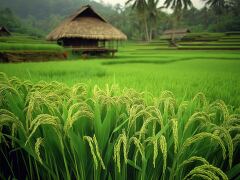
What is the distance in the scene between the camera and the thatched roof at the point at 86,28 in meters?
15.3

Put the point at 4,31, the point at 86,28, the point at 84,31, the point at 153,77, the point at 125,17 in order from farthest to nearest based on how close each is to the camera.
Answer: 1. the point at 125,17
2. the point at 4,31
3. the point at 86,28
4. the point at 84,31
5. the point at 153,77

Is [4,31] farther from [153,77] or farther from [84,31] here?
[153,77]

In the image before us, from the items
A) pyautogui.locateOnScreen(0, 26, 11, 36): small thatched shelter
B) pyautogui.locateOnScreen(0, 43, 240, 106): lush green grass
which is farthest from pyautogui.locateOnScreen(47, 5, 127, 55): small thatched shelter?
pyautogui.locateOnScreen(0, 26, 11, 36): small thatched shelter

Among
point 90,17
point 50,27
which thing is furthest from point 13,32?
point 50,27

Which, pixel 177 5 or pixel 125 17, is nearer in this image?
pixel 177 5

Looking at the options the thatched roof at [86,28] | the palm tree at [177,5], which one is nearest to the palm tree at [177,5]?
the palm tree at [177,5]

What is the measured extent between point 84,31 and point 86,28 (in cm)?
36

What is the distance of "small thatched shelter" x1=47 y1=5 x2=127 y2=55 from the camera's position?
15289mm

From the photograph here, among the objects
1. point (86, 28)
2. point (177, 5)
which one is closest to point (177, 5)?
point (177, 5)

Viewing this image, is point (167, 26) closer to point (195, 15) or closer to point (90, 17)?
point (195, 15)

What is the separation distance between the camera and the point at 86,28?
1577 centimetres

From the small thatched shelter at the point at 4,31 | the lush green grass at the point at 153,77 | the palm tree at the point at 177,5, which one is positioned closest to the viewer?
the lush green grass at the point at 153,77

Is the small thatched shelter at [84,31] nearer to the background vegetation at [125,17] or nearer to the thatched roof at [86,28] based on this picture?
the thatched roof at [86,28]

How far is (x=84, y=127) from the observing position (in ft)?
3.50
